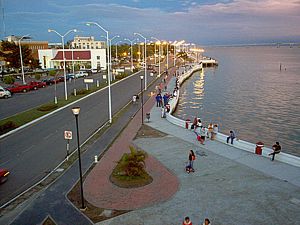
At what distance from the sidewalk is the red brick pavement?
431 millimetres

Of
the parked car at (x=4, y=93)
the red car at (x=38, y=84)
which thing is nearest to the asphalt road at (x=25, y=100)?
the parked car at (x=4, y=93)

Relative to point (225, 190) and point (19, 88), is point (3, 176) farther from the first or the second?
point (19, 88)

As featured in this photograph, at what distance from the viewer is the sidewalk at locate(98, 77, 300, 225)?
1297 cm

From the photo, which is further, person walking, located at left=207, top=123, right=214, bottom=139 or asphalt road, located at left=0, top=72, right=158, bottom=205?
person walking, located at left=207, top=123, right=214, bottom=139

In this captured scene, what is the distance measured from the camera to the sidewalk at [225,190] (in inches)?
511

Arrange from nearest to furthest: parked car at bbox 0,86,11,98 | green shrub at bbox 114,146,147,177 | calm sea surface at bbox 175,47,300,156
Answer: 1. green shrub at bbox 114,146,147,177
2. calm sea surface at bbox 175,47,300,156
3. parked car at bbox 0,86,11,98

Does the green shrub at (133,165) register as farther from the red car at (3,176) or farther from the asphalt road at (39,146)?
the red car at (3,176)

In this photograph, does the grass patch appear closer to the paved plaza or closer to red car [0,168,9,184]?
the paved plaza

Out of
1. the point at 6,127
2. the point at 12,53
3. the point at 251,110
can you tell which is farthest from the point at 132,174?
the point at 12,53

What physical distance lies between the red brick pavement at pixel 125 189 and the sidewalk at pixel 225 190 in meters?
0.43

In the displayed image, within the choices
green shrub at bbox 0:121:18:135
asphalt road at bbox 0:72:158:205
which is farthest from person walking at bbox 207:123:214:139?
green shrub at bbox 0:121:18:135

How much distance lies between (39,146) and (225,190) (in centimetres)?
1440

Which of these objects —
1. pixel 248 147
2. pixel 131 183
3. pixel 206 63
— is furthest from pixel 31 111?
pixel 206 63

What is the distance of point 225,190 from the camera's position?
605 inches
